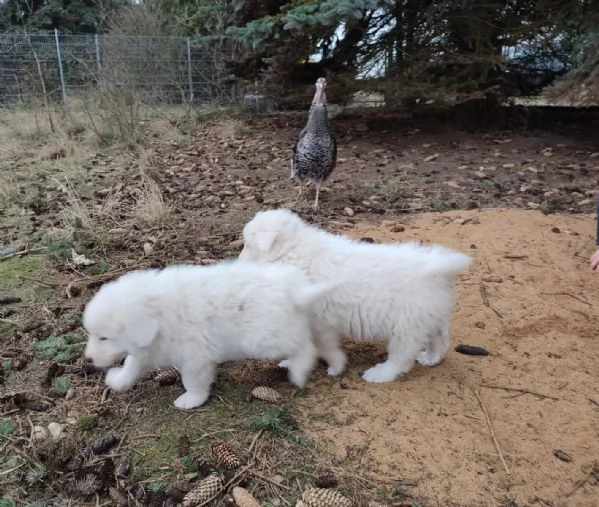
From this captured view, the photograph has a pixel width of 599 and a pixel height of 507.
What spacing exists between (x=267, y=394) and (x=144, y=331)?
0.79 m

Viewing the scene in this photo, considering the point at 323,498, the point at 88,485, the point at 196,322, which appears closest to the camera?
the point at 323,498

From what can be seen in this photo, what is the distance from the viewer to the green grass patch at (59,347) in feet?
11.8

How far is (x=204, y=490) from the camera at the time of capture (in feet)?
8.16

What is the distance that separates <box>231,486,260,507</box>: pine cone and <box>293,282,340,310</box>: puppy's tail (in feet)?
3.20

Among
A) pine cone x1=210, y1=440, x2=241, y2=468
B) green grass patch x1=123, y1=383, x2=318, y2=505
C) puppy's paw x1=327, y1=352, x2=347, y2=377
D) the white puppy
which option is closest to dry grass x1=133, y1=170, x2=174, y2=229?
the white puppy

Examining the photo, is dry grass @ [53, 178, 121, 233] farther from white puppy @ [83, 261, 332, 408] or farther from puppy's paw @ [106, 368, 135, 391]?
white puppy @ [83, 261, 332, 408]

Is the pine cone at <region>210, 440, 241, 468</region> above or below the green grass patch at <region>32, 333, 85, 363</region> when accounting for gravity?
below

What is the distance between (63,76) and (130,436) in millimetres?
15362

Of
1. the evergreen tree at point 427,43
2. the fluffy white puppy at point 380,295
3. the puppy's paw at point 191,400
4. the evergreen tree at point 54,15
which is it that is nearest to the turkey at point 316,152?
the evergreen tree at point 427,43

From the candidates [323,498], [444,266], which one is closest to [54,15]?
[444,266]

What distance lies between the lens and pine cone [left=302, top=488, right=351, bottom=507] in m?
2.41

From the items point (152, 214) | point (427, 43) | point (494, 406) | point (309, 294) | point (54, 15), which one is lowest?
point (494, 406)

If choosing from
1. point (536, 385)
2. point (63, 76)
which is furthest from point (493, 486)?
point (63, 76)

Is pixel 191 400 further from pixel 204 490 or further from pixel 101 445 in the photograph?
pixel 204 490
